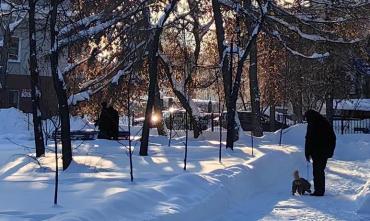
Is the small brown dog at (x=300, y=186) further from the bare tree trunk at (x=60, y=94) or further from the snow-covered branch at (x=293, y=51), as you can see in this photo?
the snow-covered branch at (x=293, y=51)

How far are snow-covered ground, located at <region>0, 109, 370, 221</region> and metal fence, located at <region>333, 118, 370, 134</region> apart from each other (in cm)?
1550

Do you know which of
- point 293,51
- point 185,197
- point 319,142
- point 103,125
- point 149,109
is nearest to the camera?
point 185,197

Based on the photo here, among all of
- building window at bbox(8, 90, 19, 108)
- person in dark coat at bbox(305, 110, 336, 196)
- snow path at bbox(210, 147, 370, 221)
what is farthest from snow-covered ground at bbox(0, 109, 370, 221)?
building window at bbox(8, 90, 19, 108)

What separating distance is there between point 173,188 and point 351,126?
90.5ft

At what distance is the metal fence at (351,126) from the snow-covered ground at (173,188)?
15.5 metres

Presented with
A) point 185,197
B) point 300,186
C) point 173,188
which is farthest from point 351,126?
point 185,197

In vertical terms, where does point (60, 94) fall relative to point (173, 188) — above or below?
above

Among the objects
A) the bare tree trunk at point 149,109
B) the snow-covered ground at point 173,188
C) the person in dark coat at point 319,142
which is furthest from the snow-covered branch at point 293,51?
the person in dark coat at point 319,142

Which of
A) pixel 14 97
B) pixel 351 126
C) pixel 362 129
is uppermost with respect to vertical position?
pixel 14 97

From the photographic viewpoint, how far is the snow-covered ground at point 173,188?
24.9ft

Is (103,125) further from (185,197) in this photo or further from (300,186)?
(185,197)

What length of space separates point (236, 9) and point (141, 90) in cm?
747

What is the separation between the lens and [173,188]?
920 cm

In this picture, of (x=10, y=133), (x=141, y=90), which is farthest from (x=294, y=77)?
(x=10, y=133)
